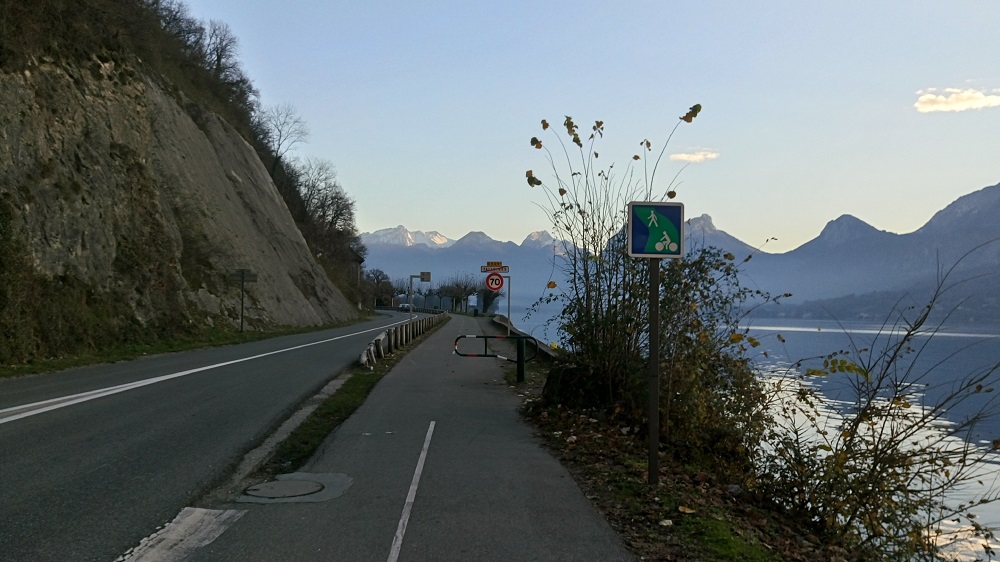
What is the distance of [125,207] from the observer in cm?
2934

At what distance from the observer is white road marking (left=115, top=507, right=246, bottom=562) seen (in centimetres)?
527

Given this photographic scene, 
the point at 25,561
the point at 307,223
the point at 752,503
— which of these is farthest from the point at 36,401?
the point at 307,223

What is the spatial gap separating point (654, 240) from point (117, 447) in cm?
625

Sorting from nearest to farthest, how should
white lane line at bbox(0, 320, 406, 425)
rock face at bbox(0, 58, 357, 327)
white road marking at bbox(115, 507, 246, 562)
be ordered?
white road marking at bbox(115, 507, 246, 562), white lane line at bbox(0, 320, 406, 425), rock face at bbox(0, 58, 357, 327)

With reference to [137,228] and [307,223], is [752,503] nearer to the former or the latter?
[137,228]

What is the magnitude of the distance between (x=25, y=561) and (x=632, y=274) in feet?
28.7

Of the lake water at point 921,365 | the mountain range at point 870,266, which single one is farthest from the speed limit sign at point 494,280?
the lake water at point 921,365

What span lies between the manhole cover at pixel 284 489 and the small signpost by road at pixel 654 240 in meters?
3.36

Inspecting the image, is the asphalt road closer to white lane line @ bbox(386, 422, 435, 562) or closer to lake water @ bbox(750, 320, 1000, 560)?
white lane line @ bbox(386, 422, 435, 562)

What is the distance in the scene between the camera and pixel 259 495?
23.2 feet

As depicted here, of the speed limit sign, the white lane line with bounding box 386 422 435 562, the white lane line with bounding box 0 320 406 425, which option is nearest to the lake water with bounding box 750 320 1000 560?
the white lane line with bounding box 386 422 435 562

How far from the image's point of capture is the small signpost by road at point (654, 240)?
7.64 metres

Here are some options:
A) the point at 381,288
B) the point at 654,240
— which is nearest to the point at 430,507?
the point at 654,240

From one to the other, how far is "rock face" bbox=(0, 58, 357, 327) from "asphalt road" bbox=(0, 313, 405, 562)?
806cm
